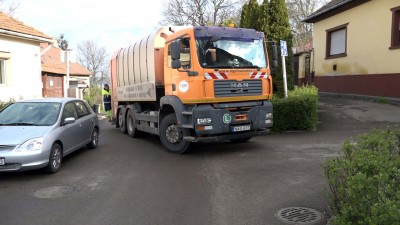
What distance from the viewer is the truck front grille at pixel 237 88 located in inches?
344

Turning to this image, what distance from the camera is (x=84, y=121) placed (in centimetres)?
976

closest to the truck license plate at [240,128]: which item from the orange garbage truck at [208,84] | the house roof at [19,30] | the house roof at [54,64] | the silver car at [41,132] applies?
the orange garbage truck at [208,84]

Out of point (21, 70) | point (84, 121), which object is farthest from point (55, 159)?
point (21, 70)

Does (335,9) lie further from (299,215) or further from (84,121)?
(299,215)

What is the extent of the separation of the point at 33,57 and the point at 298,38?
33.5m

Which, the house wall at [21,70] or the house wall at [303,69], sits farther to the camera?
the house wall at [303,69]

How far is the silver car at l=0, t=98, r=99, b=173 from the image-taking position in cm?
693

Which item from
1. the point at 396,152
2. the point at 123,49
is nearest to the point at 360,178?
the point at 396,152

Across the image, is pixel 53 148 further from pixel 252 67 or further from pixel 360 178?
pixel 360 178

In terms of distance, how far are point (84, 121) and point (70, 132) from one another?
1.16 metres

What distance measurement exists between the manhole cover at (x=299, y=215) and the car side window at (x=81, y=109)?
6321 mm

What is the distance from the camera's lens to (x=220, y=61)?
888cm

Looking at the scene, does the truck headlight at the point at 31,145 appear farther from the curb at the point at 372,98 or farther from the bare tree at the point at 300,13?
the bare tree at the point at 300,13

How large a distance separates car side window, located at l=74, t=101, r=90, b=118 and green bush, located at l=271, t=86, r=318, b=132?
220 inches
